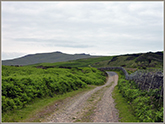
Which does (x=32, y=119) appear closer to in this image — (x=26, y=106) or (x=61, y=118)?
(x=61, y=118)

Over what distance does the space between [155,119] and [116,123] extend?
286cm

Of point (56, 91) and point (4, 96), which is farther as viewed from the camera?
point (56, 91)

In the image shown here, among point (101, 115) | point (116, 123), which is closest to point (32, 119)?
point (101, 115)

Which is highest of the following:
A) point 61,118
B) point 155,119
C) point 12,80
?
point 12,80

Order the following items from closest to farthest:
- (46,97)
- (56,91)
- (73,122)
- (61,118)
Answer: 1. (73,122)
2. (61,118)
3. (46,97)
4. (56,91)

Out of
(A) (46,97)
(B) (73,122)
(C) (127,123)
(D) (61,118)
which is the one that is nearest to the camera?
(C) (127,123)

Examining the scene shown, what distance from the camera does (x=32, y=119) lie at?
14.1 meters

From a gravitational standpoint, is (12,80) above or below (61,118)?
above

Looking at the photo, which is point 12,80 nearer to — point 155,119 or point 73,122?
point 73,122

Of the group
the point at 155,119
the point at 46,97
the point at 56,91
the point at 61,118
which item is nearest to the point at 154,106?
the point at 155,119

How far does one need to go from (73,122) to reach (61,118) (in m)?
1.45

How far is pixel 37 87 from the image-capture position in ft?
74.9

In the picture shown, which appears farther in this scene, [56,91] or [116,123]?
[56,91]

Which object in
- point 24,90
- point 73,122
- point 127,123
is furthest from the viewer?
point 24,90
